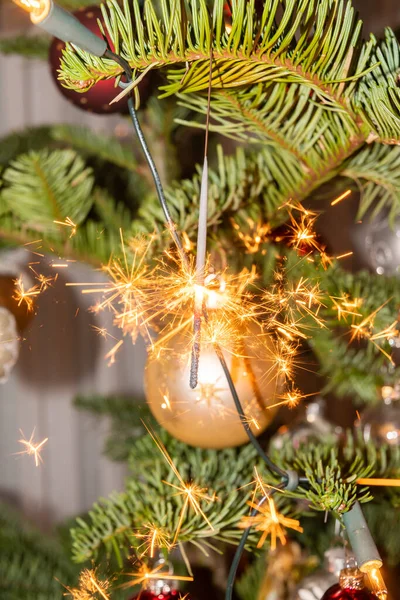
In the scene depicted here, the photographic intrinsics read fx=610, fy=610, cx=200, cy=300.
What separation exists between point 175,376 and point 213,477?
0.12 metres

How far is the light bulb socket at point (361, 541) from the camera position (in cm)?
32

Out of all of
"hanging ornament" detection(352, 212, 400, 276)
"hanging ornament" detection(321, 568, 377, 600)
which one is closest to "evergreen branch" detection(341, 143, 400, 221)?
"hanging ornament" detection(352, 212, 400, 276)

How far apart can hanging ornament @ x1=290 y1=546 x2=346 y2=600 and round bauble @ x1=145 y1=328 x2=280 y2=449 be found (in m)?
0.14

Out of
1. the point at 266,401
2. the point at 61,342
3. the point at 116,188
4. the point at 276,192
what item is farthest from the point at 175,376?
the point at 61,342

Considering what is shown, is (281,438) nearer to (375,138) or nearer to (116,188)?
(375,138)

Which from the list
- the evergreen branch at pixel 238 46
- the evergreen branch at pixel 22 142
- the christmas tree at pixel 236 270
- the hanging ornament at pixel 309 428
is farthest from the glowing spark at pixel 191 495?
the evergreen branch at pixel 22 142

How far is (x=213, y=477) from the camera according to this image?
0.44 meters

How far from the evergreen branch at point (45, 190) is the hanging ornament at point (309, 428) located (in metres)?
0.25

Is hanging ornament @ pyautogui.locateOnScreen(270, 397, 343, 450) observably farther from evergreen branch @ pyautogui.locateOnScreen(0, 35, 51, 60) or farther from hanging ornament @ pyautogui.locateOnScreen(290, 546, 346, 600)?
evergreen branch @ pyautogui.locateOnScreen(0, 35, 51, 60)

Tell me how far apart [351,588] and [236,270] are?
0.21 metres

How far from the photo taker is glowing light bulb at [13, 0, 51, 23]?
23cm

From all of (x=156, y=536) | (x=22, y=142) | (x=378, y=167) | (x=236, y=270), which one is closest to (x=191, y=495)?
(x=156, y=536)

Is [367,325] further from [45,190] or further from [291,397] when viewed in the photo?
[45,190]

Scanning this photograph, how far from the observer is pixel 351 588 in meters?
0.35
